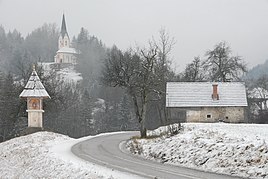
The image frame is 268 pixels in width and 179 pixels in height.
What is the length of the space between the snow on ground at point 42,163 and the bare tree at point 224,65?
33568mm

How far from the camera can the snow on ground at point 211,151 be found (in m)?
17.2

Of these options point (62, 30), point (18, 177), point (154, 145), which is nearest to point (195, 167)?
point (154, 145)

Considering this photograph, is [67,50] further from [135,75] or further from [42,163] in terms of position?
[42,163]

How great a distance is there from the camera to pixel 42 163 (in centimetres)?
2345

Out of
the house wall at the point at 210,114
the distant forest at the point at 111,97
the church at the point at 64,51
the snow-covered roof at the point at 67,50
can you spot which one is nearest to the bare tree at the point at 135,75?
the distant forest at the point at 111,97

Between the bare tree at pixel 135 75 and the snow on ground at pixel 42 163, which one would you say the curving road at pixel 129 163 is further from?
the bare tree at pixel 135 75

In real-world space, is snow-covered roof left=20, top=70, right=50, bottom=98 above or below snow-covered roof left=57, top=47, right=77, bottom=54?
below

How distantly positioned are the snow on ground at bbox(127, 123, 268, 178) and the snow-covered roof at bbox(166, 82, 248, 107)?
24902mm

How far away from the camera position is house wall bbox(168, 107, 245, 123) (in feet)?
168

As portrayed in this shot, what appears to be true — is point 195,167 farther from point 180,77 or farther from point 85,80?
point 85,80

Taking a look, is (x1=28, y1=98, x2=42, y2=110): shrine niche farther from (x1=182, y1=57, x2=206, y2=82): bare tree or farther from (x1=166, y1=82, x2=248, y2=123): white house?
(x1=182, y1=57, x2=206, y2=82): bare tree

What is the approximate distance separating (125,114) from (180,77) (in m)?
14.0

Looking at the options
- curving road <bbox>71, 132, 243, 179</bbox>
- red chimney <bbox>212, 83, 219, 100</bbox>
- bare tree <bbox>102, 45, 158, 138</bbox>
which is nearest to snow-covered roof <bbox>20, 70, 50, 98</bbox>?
bare tree <bbox>102, 45, 158, 138</bbox>

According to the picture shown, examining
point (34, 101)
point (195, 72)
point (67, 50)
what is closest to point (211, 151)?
point (34, 101)
